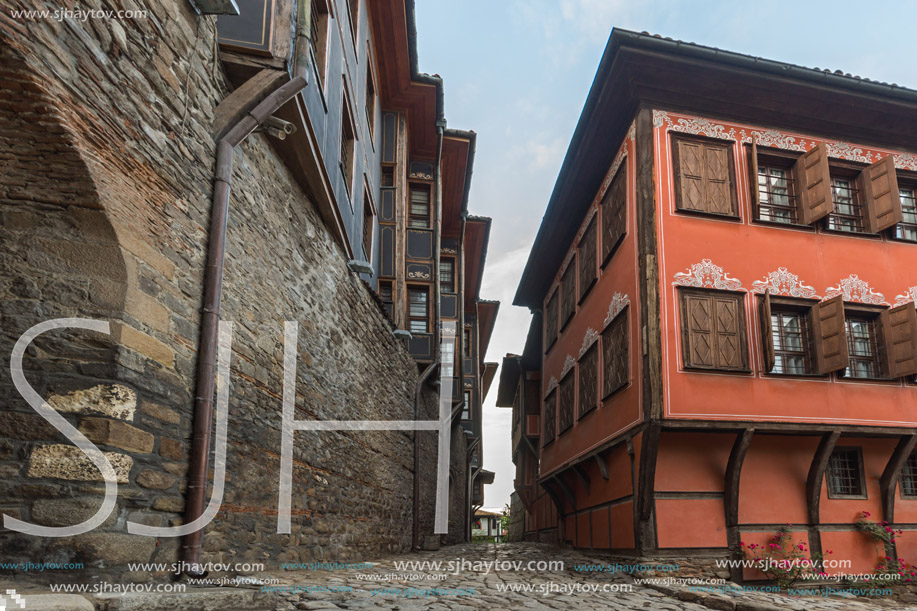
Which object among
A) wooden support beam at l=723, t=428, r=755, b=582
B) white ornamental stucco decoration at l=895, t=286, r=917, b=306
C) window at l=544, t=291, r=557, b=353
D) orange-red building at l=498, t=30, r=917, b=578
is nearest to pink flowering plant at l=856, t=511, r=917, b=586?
orange-red building at l=498, t=30, r=917, b=578

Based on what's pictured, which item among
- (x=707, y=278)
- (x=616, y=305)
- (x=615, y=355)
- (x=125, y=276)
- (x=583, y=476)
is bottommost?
(x=583, y=476)

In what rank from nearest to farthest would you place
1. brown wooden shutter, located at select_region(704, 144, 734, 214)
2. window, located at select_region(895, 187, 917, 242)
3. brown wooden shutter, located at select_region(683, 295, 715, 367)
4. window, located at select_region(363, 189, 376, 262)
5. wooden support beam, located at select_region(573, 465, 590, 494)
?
brown wooden shutter, located at select_region(683, 295, 715, 367), brown wooden shutter, located at select_region(704, 144, 734, 214), window, located at select_region(895, 187, 917, 242), wooden support beam, located at select_region(573, 465, 590, 494), window, located at select_region(363, 189, 376, 262)

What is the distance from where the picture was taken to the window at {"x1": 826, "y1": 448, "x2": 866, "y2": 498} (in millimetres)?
9930

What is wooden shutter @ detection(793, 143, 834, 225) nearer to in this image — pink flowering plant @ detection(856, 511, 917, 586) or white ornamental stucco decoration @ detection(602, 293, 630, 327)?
white ornamental stucco decoration @ detection(602, 293, 630, 327)

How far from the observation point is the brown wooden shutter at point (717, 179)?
10.3m

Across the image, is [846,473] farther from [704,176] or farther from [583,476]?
[704,176]

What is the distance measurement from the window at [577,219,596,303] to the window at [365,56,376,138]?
487 centimetres

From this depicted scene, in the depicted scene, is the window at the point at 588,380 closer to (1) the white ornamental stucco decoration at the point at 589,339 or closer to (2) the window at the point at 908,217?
(1) the white ornamental stucco decoration at the point at 589,339

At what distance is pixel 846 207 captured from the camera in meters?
11.1

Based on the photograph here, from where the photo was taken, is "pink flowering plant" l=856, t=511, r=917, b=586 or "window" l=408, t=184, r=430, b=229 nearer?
"pink flowering plant" l=856, t=511, r=917, b=586

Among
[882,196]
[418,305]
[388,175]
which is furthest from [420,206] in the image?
[882,196]

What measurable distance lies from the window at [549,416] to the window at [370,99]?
23.5 feet

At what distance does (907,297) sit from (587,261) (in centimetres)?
522

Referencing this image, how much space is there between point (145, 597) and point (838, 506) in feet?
30.6
